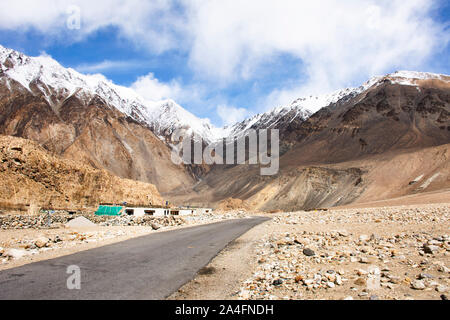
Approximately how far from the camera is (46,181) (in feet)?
151

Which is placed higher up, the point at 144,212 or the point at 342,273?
the point at 342,273

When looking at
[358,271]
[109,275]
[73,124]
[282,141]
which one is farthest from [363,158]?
[73,124]

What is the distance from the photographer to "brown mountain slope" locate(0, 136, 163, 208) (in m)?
41.7

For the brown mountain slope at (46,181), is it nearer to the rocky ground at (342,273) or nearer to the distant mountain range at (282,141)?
the distant mountain range at (282,141)

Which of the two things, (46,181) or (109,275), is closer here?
(109,275)

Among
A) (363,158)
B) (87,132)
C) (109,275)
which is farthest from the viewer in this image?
(87,132)

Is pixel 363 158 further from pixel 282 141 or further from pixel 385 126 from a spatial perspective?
pixel 282 141

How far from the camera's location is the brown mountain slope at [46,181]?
41688 mm

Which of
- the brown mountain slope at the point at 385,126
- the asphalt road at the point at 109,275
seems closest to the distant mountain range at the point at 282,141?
the brown mountain slope at the point at 385,126

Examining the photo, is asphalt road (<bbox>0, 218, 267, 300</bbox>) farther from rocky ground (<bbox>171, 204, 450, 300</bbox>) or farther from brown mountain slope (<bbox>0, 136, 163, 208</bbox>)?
brown mountain slope (<bbox>0, 136, 163, 208</bbox>)

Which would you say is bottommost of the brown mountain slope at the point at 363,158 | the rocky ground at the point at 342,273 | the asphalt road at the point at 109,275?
the asphalt road at the point at 109,275

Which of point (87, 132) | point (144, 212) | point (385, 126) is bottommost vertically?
point (144, 212)
